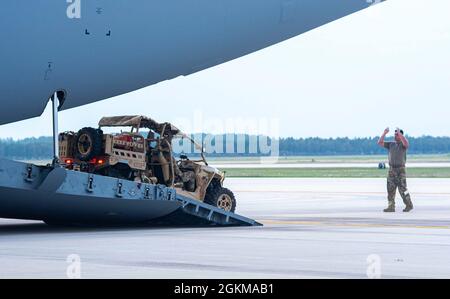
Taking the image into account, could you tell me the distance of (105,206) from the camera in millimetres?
19578

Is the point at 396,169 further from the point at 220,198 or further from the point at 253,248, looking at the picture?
the point at 253,248

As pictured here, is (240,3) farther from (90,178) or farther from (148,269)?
(148,269)

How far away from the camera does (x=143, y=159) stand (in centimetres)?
2206

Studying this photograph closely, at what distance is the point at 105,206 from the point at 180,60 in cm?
286

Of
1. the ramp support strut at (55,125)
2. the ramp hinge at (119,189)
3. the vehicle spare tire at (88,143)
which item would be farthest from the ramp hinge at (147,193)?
the ramp support strut at (55,125)

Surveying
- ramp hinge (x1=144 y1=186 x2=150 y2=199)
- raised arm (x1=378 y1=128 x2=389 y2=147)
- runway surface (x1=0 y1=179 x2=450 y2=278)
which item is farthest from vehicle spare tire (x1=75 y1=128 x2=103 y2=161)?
raised arm (x1=378 y1=128 x2=389 y2=147)

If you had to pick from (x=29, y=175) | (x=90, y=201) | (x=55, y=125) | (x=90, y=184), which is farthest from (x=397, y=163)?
(x=29, y=175)

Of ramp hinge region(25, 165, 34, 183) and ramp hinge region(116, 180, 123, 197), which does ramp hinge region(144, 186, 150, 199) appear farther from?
ramp hinge region(25, 165, 34, 183)

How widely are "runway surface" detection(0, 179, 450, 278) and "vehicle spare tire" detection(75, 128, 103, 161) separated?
1.49 metres

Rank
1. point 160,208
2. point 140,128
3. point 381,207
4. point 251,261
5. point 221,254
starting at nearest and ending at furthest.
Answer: point 251,261 < point 221,254 < point 160,208 < point 140,128 < point 381,207

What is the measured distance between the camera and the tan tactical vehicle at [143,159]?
21.3m

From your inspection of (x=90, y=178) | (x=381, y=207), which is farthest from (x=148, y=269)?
(x=381, y=207)

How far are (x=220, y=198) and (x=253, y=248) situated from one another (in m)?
7.11

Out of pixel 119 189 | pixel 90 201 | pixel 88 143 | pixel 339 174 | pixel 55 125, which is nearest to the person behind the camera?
pixel 55 125
